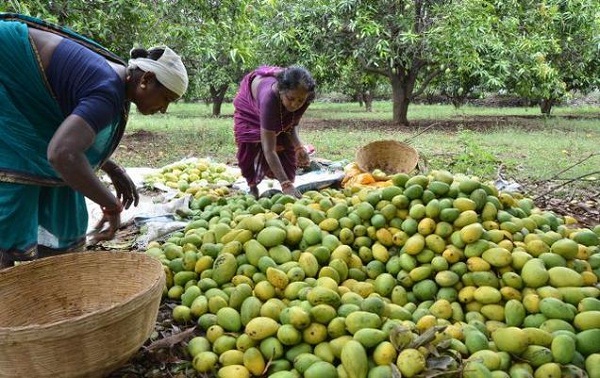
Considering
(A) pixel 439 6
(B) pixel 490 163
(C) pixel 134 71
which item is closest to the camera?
(C) pixel 134 71

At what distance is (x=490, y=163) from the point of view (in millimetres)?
6285

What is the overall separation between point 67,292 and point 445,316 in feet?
5.13

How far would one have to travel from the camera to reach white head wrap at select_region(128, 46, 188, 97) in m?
2.18

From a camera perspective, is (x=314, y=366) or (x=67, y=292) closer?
(x=314, y=366)

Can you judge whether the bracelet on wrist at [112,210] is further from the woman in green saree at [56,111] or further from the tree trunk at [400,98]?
the tree trunk at [400,98]

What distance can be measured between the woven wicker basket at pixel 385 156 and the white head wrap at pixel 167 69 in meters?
2.81

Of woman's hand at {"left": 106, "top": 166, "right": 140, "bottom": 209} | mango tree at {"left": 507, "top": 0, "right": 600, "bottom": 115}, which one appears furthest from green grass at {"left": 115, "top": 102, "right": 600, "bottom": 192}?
woman's hand at {"left": 106, "top": 166, "right": 140, "bottom": 209}

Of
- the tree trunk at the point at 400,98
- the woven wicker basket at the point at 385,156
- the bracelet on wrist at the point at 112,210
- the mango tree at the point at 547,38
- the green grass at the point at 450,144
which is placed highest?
the mango tree at the point at 547,38

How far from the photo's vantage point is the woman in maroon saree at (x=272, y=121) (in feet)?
12.1

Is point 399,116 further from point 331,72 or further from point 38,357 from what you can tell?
point 38,357

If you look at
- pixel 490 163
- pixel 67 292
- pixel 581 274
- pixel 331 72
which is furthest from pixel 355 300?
pixel 331 72

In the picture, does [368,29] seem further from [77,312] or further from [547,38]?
[77,312]

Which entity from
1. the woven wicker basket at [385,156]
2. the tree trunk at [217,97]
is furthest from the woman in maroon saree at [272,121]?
the tree trunk at [217,97]

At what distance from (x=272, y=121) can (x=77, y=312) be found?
2232mm
